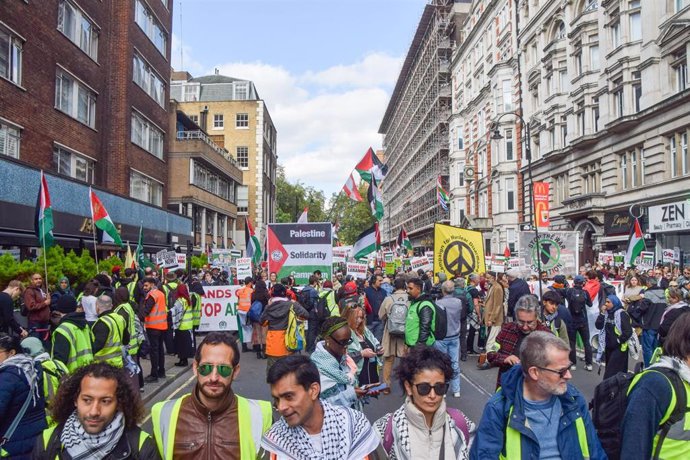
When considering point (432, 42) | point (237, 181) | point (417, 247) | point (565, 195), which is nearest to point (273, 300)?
point (565, 195)

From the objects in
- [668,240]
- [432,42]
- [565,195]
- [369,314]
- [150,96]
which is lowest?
[369,314]

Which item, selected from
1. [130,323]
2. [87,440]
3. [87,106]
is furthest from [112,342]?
[87,106]

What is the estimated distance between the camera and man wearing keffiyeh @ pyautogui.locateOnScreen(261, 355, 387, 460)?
272 centimetres

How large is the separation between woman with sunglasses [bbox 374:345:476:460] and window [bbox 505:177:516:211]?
140ft

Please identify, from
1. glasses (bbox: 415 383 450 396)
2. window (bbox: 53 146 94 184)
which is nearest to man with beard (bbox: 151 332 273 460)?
glasses (bbox: 415 383 450 396)

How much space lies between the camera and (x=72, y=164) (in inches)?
855

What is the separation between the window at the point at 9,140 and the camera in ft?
55.2

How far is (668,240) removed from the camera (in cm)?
Result: 2494

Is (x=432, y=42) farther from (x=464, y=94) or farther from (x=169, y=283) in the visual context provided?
(x=169, y=283)

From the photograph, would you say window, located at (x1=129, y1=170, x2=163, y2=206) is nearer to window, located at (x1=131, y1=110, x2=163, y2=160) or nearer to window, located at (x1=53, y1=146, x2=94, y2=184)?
window, located at (x1=131, y1=110, x2=163, y2=160)

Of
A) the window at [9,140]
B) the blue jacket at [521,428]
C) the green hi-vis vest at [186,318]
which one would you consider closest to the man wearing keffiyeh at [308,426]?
the blue jacket at [521,428]

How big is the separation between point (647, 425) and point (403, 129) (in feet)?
295

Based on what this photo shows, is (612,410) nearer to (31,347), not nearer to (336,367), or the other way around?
(336,367)

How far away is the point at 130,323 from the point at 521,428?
18.9ft
